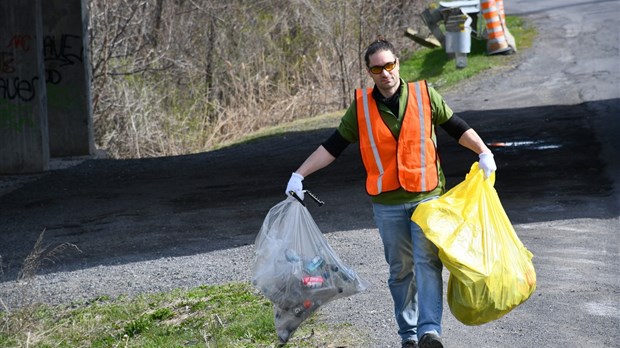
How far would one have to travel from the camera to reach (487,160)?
19.1 ft

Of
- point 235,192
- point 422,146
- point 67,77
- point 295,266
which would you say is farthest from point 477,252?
point 67,77

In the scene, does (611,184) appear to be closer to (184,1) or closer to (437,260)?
(437,260)

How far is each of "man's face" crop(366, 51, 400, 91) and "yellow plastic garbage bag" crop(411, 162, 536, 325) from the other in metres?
0.65

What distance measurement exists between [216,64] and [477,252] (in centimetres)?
2144

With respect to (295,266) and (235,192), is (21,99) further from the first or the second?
(295,266)

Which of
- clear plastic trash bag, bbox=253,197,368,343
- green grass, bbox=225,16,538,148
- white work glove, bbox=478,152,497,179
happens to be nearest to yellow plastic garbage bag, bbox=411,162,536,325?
white work glove, bbox=478,152,497,179

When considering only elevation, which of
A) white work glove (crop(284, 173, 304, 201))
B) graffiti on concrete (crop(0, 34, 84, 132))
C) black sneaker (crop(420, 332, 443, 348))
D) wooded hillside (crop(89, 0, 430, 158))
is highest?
white work glove (crop(284, 173, 304, 201))

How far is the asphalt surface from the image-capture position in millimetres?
7352

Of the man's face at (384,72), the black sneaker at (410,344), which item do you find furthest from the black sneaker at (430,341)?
the man's face at (384,72)

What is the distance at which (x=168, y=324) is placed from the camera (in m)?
7.85

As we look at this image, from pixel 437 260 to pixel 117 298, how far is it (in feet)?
12.6

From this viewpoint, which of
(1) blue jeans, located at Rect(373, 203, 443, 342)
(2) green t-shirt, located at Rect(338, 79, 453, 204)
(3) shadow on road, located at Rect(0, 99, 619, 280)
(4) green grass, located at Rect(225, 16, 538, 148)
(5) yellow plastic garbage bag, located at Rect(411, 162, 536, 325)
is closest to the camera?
(5) yellow plastic garbage bag, located at Rect(411, 162, 536, 325)

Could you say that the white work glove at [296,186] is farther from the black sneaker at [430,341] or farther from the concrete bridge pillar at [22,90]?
the concrete bridge pillar at [22,90]

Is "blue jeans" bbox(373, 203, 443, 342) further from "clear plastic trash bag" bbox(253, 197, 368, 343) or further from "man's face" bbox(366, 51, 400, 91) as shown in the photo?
"man's face" bbox(366, 51, 400, 91)
